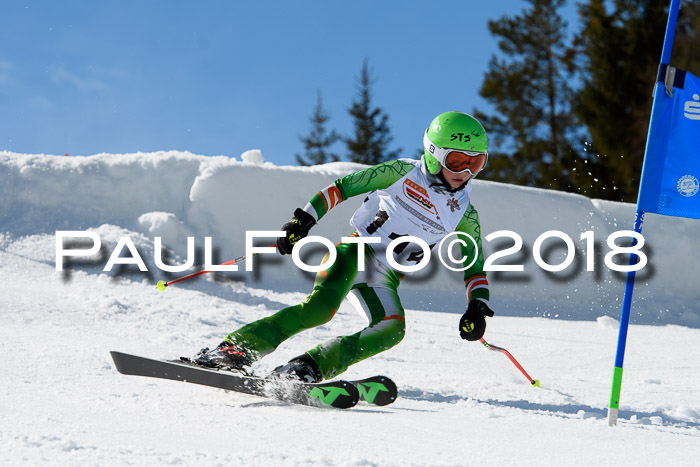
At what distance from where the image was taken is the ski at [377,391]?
3086 mm

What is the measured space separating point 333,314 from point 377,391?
19.7 inches

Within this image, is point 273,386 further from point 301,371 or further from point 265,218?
point 265,218

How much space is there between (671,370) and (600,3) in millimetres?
23275

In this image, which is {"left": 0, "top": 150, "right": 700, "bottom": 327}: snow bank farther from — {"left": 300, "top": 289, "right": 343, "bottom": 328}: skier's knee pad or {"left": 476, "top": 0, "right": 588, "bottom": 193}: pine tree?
{"left": 476, "top": 0, "right": 588, "bottom": 193}: pine tree

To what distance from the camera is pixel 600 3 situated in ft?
82.4

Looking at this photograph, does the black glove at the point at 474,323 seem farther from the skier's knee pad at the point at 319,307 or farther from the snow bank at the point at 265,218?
the snow bank at the point at 265,218

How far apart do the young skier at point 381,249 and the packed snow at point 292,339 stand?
1.02 ft

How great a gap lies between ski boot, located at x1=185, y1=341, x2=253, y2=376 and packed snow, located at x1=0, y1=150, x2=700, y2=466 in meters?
0.14

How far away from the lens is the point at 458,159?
3574mm

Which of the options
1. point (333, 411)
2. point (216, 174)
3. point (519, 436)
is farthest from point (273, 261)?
point (519, 436)

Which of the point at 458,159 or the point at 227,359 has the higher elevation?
the point at 458,159

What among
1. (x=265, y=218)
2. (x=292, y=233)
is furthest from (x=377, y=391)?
(x=265, y=218)

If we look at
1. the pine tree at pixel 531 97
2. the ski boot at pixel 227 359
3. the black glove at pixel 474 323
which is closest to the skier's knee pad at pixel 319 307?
the ski boot at pixel 227 359
